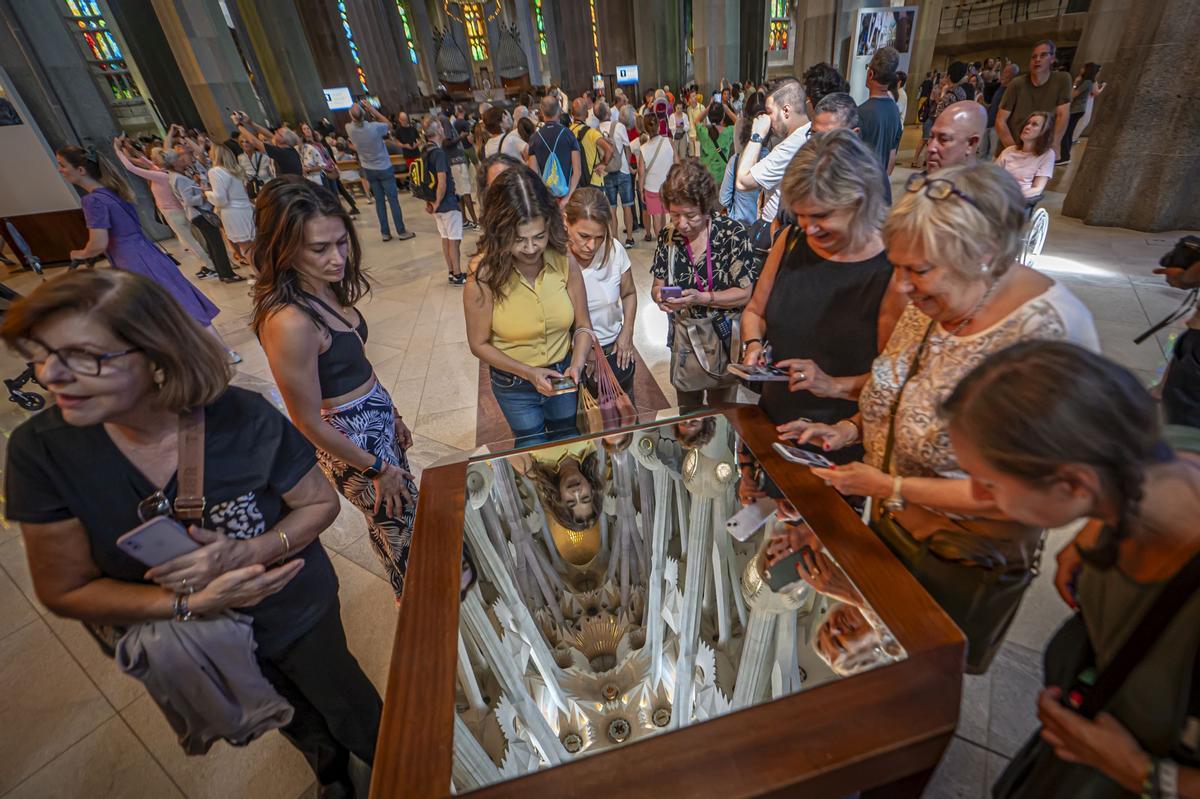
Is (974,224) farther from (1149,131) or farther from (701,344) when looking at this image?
(1149,131)

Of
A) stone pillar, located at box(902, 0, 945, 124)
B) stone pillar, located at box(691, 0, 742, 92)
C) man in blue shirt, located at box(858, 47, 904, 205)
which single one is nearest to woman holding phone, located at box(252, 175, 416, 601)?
man in blue shirt, located at box(858, 47, 904, 205)

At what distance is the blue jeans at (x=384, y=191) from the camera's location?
7703mm

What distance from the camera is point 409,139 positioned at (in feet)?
32.8

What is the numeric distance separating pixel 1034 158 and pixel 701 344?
3.22 metres

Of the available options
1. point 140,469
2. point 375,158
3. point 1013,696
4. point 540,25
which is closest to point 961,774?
point 1013,696

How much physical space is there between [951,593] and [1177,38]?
22.5 feet

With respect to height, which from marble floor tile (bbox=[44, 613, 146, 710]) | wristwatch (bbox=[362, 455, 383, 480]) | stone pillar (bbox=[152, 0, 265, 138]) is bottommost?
marble floor tile (bbox=[44, 613, 146, 710])

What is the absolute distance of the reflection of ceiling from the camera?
100 cm

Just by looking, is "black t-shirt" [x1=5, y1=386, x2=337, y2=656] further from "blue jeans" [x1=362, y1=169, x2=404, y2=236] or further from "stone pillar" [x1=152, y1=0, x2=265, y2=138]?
"stone pillar" [x1=152, y1=0, x2=265, y2=138]

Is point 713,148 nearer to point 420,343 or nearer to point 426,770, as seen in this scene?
point 420,343

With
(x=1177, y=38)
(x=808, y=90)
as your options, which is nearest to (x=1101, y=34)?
(x=1177, y=38)

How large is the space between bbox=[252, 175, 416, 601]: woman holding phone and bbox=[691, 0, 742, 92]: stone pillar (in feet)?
55.3

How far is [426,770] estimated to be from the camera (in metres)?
0.85

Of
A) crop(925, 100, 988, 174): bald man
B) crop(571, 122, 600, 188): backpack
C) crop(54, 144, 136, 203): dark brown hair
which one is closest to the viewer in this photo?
crop(925, 100, 988, 174): bald man
